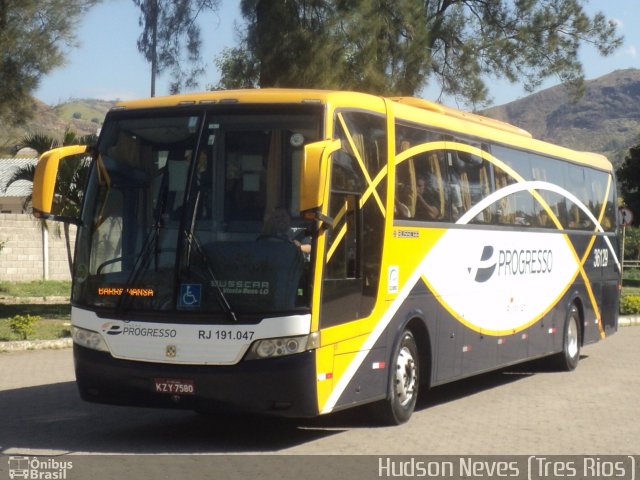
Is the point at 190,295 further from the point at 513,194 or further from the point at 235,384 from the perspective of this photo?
the point at 513,194

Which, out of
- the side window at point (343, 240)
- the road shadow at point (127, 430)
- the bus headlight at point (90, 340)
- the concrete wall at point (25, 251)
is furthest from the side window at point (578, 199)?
the concrete wall at point (25, 251)

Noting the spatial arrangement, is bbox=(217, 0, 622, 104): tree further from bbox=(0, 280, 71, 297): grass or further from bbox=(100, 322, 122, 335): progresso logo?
bbox=(100, 322, 122, 335): progresso logo

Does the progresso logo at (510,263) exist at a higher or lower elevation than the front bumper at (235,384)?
higher

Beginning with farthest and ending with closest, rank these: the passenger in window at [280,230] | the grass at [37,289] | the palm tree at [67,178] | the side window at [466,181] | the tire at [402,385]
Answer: the grass at [37,289] < the palm tree at [67,178] < the side window at [466,181] < the tire at [402,385] < the passenger in window at [280,230]

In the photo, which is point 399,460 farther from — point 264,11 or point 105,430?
point 264,11

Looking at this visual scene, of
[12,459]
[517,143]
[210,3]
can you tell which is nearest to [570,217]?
[517,143]

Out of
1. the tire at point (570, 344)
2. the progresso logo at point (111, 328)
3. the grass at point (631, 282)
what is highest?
the progresso logo at point (111, 328)

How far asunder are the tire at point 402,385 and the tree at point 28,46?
573 inches

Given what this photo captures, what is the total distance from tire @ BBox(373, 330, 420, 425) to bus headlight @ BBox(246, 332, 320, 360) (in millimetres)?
1739

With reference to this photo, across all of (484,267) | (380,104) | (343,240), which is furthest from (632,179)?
(343,240)

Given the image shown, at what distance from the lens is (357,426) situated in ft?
36.7

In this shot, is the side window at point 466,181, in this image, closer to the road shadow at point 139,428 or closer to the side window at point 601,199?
the road shadow at point 139,428

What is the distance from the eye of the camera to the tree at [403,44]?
80.9ft

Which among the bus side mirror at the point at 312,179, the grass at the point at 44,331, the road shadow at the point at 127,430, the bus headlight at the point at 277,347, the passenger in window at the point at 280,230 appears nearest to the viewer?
the bus side mirror at the point at 312,179
